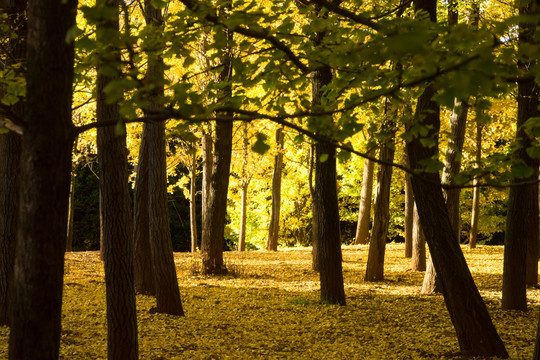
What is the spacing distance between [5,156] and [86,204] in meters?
26.0

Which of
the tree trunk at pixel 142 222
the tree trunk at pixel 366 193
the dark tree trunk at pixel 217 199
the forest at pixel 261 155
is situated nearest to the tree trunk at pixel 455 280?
the forest at pixel 261 155

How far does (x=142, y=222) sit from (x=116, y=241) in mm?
4028

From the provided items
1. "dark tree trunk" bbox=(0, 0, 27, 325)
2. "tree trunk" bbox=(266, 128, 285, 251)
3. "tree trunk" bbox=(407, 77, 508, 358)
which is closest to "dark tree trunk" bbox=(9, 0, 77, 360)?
"dark tree trunk" bbox=(0, 0, 27, 325)

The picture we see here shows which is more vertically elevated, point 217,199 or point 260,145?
point 260,145

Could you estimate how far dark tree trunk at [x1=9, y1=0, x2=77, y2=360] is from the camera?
297 centimetres

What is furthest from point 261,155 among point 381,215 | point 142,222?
point 381,215

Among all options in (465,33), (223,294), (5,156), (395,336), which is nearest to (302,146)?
(223,294)

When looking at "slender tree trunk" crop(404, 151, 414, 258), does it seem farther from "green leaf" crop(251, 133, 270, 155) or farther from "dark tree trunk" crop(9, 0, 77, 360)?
"dark tree trunk" crop(9, 0, 77, 360)

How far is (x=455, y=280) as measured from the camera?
6273 mm

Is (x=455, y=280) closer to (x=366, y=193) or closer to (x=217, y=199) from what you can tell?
(x=217, y=199)

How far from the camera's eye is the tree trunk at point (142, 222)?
9.60 m

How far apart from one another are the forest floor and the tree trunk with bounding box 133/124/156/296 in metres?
0.52

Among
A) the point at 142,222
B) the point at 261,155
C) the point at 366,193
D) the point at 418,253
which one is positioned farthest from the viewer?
the point at 366,193

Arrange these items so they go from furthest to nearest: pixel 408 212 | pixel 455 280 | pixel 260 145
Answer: pixel 408 212 → pixel 455 280 → pixel 260 145
